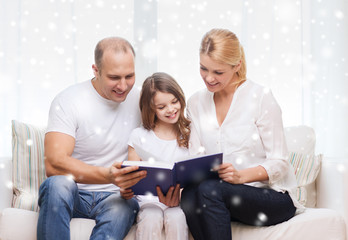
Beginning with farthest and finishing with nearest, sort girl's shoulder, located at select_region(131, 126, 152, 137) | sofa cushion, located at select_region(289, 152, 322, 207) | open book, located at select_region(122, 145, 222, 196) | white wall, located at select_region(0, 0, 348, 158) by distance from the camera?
white wall, located at select_region(0, 0, 348, 158)
sofa cushion, located at select_region(289, 152, 322, 207)
girl's shoulder, located at select_region(131, 126, 152, 137)
open book, located at select_region(122, 145, 222, 196)

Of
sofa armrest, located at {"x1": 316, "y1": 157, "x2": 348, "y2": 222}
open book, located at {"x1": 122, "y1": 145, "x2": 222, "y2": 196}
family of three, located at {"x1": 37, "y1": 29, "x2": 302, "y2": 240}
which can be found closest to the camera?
open book, located at {"x1": 122, "y1": 145, "x2": 222, "y2": 196}

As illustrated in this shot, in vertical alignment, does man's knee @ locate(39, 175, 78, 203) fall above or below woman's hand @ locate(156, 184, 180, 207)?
above

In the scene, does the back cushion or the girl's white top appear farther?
the back cushion

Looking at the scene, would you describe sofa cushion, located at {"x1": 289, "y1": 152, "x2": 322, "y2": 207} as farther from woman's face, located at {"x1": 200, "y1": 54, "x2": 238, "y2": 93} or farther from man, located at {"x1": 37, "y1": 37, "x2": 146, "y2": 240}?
man, located at {"x1": 37, "y1": 37, "x2": 146, "y2": 240}

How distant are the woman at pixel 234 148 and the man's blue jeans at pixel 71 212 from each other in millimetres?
242

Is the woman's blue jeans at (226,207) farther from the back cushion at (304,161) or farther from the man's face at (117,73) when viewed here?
the man's face at (117,73)

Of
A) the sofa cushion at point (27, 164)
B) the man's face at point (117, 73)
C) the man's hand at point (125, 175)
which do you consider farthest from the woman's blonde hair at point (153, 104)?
the sofa cushion at point (27, 164)

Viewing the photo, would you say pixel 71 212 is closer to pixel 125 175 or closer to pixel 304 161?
pixel 125 175

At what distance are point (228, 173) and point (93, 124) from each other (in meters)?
0.67

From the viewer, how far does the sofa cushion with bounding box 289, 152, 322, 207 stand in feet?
6.53

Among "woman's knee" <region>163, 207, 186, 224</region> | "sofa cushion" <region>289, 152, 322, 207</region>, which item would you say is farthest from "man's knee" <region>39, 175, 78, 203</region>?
"sofa cushion" <region>289, 152, 322, 207</region>

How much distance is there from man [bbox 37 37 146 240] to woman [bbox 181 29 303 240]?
0.29 metres

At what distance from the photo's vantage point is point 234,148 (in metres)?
1.73

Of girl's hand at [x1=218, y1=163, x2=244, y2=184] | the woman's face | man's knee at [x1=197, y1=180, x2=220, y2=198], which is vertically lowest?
man's knee at [x1=197, y1=180, x2=220, y2=198]
